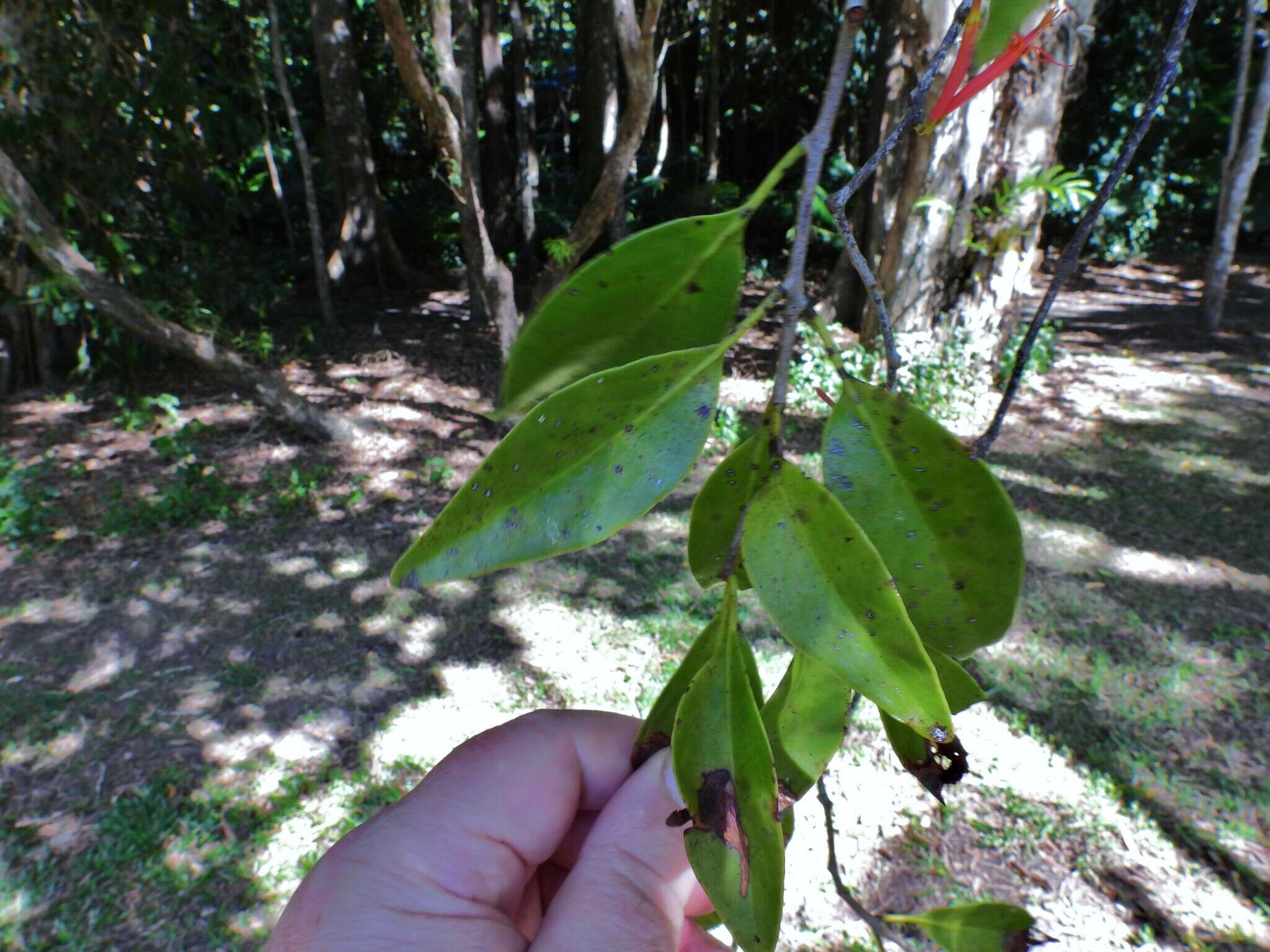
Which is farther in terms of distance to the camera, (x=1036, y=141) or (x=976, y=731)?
(x=1036, y=141)

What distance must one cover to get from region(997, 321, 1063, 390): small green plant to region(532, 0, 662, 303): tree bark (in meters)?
1.93

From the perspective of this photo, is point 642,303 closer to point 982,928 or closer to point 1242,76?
point 982,928

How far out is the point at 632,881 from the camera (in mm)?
777

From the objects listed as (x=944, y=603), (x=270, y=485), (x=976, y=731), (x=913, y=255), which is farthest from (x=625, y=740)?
(x=913, y=255)

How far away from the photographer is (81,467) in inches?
142

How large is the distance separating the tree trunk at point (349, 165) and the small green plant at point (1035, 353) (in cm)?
440

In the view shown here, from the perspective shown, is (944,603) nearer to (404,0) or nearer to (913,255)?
(913,255)

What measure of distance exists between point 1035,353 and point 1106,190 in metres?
4.09

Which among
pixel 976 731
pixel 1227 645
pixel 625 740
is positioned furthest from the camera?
pixel 1227 645

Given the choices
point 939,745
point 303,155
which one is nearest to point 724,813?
point 939,745

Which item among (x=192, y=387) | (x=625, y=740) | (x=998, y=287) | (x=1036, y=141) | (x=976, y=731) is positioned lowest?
(x=976, y=731)

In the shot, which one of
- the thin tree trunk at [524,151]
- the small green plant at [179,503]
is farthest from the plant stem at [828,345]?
the thin tree trunk at [524,151]

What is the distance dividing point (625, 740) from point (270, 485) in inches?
114

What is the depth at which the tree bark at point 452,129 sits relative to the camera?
107 inches
